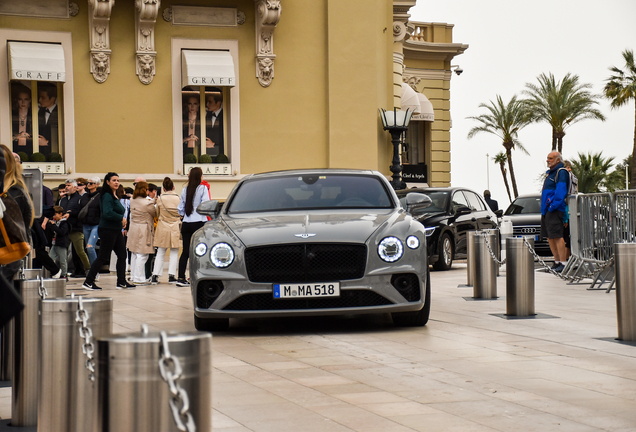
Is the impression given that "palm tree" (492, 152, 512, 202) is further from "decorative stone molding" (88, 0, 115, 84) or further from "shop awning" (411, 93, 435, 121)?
"decorative stone molding" (88, 0, 115, 84)

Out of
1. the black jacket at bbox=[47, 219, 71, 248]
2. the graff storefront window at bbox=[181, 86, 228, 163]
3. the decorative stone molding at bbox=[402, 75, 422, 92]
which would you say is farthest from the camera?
the decorative stone molding at bbox=[402, 75, 422, 92]

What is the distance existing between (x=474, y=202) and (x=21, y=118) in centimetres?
1096

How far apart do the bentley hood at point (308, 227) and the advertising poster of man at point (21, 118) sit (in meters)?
14.6

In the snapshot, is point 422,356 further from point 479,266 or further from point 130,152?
point 130,152

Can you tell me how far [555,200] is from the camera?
14695 mm

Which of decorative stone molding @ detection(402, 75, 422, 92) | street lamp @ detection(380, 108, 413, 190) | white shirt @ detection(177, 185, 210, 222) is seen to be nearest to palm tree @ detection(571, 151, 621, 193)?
decorative stone molding @ detection(402, 75, 422, 92)

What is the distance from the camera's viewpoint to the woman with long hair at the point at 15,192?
5293mm

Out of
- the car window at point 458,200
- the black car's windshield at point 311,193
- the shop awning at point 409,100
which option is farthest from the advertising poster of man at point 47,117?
the shop awning at point 409,100

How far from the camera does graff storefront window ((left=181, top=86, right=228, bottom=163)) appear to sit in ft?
75.5

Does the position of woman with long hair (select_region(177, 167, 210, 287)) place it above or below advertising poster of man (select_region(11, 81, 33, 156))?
below

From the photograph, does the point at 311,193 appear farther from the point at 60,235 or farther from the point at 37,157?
the point at 37,157

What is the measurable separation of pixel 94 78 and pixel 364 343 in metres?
16.2

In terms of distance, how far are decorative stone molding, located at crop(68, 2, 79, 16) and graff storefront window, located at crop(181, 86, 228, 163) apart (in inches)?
125

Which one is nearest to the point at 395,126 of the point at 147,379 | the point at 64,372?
the point at 64,372
